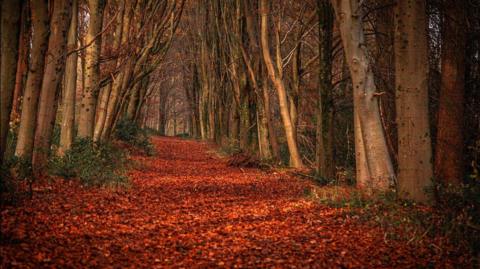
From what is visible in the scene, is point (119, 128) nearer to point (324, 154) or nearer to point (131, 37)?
point (131, 37)

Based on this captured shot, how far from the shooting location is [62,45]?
862 centimetres

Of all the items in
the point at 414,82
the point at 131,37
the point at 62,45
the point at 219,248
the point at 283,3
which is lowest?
the point at 219,248

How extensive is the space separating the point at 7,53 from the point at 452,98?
25.0 feet

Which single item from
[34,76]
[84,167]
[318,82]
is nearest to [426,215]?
[34,76]

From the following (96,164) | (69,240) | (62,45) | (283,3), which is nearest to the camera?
(69,240)

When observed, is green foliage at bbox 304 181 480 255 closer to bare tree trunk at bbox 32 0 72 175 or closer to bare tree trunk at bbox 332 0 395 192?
bare tree trunk at bbox 332 0 395 192

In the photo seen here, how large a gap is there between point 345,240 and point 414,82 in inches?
114

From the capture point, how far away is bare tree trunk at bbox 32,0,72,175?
8484mm

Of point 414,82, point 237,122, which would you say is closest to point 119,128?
point 237,122

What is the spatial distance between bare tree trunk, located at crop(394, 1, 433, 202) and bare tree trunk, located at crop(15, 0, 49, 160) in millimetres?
5707

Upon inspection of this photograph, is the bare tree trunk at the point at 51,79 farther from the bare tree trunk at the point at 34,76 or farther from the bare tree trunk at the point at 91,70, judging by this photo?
the bare tree trunk at the point at 91,70

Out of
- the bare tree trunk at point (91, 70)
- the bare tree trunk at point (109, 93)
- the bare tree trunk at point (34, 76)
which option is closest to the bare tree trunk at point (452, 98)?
the bare tree trunk at point (34, 76)

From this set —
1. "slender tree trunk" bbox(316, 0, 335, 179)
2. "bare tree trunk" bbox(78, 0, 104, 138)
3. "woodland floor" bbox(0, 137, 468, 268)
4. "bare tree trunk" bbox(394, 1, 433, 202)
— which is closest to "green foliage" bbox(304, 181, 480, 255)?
"woodland floor" bbox(0, 137, 468, 268)

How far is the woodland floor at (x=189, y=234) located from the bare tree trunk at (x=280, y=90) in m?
5.55
